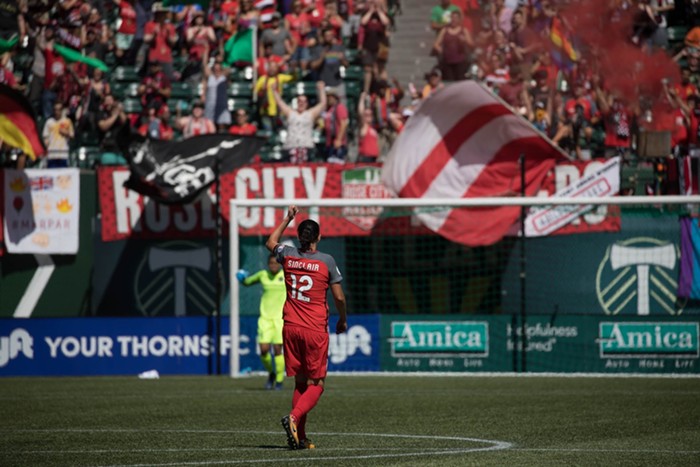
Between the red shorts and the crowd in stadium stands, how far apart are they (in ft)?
42.2

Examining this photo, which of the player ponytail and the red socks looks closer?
the red socks

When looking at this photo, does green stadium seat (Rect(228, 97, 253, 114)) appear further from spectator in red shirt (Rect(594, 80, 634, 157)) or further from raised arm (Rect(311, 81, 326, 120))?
spectator in red shirt (Rect(594, 80, 634, 157))

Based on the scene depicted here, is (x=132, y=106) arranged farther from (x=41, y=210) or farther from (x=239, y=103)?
(x=41, y=210)

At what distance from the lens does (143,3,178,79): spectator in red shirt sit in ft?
90.8

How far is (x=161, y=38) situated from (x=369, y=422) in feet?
51.7

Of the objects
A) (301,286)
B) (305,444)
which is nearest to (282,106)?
(301,286)

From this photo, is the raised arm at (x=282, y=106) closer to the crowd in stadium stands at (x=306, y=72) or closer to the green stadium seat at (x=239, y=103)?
the crowd in stadium stands at (x=306, y=72)

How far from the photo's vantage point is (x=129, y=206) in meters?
24.1

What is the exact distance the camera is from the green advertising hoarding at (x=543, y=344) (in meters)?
21.3

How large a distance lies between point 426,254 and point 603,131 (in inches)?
151

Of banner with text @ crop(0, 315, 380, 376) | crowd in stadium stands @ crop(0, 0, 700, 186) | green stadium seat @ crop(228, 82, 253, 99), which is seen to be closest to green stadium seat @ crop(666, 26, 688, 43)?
crowd in stadium stands @ crop(0, 0, 700, 186)

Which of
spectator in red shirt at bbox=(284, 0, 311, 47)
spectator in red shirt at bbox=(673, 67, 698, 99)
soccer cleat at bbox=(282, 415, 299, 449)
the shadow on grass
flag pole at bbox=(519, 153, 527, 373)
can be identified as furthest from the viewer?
spectator in red shirt at bbox=(284, 0, 311, 47)

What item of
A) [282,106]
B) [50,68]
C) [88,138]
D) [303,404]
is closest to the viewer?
[303,404]

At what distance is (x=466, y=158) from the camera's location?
23688 millimetres
